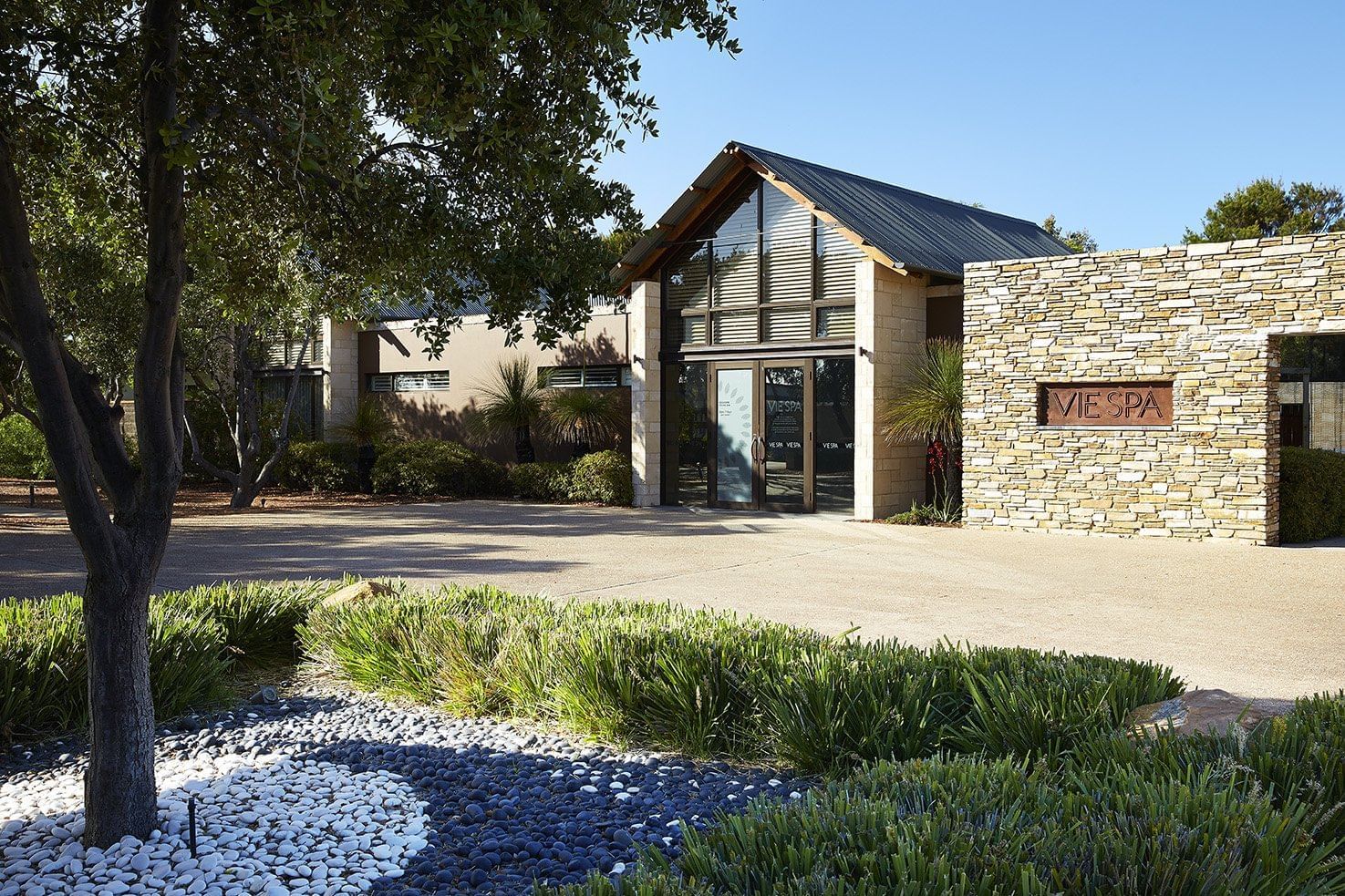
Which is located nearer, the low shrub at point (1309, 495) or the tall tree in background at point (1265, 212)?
the low shrub at point (1309, 495)

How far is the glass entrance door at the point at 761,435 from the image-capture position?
16.7 m

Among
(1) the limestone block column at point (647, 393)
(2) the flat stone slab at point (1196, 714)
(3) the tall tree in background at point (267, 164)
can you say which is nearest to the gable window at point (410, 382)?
(1) the limestone block column at point (647, 393)

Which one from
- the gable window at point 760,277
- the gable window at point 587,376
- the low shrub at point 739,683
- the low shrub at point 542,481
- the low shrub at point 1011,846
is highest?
the gable window at point 760,277

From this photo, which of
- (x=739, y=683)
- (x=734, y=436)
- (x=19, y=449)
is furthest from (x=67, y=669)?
(x=19, y=449)

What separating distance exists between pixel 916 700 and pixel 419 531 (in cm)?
1098

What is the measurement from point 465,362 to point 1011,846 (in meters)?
20.2

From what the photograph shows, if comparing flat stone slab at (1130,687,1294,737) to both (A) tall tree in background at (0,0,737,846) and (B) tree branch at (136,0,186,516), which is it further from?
(B) tree branch at (136,0,186,516)

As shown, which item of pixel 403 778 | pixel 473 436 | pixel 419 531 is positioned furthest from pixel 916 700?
pixel 473 436

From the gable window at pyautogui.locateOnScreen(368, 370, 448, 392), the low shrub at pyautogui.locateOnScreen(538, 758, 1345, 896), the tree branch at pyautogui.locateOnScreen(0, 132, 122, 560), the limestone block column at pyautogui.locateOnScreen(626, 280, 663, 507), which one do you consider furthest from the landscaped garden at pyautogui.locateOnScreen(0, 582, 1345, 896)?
the gable window at pyautogui.locateOnScreen(368, 370, 448, 392)

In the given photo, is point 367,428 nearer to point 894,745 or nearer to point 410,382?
point 410,382

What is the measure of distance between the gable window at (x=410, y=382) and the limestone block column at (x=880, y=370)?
10.1 m

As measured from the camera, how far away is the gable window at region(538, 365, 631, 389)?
19.5 meters

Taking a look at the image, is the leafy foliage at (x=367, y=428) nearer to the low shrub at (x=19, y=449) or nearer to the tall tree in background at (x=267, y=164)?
the low shrub at (x=19, y=449)

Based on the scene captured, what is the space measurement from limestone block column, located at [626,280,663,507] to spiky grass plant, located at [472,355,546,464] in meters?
2.54
